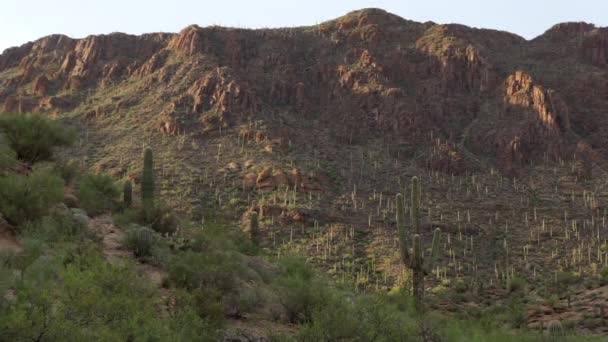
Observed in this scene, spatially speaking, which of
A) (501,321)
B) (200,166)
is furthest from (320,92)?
(501,321)

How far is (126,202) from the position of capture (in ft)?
67.1

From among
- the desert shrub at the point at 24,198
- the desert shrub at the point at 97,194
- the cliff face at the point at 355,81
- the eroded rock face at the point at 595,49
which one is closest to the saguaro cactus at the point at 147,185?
the desert shrub at the point at 97,194

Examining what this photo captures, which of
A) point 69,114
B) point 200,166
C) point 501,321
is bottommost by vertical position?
point 501,321

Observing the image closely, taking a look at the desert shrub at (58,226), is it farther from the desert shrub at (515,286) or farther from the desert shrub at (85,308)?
the desert shrub at (515,286)

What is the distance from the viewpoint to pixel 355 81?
73.1m

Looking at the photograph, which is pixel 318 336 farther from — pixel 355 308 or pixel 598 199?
pixel 598 199

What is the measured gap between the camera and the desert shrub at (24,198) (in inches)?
529

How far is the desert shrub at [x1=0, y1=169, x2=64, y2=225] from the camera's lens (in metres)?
13.4

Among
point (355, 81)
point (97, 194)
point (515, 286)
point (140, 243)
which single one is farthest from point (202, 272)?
point (355, 81)

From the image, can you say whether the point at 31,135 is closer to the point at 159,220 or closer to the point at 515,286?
the point at 159,220

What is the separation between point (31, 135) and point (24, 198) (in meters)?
7.06

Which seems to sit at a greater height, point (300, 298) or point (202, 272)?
point (202, 272)

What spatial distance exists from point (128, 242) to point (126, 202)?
5.91 m

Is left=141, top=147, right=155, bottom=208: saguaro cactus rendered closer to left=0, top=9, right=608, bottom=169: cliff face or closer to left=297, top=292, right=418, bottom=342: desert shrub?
left=297, top=292, right=418, bottom=342: desert shrub
